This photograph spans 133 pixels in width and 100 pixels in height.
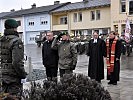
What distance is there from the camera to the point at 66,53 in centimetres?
892

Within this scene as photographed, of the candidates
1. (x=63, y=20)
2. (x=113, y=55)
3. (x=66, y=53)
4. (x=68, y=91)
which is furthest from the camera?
(x=63, y=20)

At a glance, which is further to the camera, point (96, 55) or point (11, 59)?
point (96, 55)

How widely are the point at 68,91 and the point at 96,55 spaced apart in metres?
6.68

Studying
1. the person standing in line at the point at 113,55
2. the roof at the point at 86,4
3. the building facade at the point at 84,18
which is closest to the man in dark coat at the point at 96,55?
the person standing in line at the point at 113,55

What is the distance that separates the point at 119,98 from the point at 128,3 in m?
36.7

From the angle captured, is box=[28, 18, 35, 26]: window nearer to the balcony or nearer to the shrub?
the balcony

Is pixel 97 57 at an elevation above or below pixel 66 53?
below

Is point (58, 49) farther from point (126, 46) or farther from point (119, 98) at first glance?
point (126, 46)

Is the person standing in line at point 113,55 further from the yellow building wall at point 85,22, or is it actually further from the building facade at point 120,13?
the yellow building wall at point 85,22

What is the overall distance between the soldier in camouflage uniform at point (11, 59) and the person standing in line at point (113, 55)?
5.71 metres

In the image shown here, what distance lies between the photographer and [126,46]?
29.4m

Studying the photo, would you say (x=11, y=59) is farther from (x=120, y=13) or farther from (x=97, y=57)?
(x=120, y=13)

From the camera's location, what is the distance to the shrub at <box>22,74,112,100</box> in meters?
4.31

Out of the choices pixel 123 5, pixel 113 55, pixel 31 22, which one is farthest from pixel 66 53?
pixel 31 22
